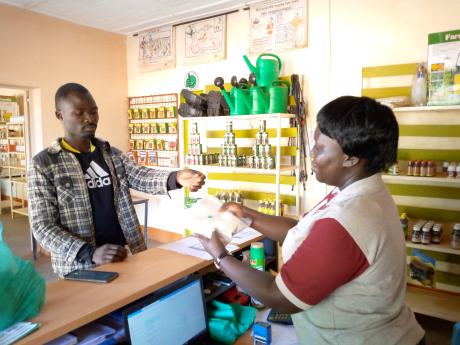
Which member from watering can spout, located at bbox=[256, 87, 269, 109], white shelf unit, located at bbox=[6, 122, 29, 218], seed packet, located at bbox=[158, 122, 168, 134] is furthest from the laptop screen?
white shelf unit, located at bbox=[6, 122, 29, 218]

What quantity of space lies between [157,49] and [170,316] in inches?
162

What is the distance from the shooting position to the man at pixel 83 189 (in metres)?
1.41

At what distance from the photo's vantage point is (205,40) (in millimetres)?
4109

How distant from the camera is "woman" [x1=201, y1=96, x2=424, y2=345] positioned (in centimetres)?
79

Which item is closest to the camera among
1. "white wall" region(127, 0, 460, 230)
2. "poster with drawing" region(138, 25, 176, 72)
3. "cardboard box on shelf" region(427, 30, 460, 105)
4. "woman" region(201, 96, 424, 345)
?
"woman" region(201, 96, 424, 345)

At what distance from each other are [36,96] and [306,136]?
10.5 ft

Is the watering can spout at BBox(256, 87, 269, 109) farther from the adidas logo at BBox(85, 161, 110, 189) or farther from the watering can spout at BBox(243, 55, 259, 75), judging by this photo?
the adidas logo at BBox(85, 161, 110, 189)

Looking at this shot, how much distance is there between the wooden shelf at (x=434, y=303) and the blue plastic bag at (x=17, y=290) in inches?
103

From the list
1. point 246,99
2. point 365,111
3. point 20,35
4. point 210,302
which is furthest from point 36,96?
point 365,111

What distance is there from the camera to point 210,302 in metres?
1.49

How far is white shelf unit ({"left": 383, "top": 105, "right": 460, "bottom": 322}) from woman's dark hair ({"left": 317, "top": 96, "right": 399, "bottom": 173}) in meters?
1.92

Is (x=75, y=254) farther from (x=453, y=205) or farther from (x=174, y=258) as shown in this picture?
(x=453, y=205)

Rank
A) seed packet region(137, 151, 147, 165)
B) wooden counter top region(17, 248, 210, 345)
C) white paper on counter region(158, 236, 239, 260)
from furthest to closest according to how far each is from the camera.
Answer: seed packet region(137, 151, 147, 165)
white paper on counter region(158, 236, 239, 260)
wooden counter top region(17, 248, 210, 345)

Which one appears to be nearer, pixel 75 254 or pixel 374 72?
pixel 75 254
